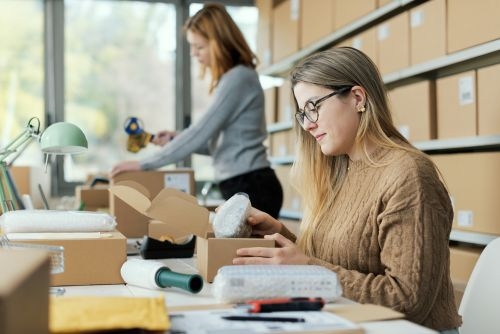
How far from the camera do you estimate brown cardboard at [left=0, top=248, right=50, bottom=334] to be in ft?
1.76

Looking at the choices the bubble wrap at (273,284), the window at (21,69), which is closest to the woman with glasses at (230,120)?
the bubble wrap at (273,284)

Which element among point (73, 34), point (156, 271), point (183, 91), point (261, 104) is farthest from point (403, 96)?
point (73, 34)

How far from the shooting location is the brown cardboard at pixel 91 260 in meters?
1.22

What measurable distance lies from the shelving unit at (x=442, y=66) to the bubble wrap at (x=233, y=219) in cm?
105

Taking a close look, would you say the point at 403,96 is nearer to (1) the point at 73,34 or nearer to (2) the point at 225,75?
(2) the point at 225,75

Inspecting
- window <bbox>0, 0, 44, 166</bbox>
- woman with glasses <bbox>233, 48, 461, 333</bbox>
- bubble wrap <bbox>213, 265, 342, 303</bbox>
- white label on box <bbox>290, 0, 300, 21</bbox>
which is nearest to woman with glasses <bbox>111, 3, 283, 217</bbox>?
woman with glasses <bbox>233, 48, 461, 333</bbox>

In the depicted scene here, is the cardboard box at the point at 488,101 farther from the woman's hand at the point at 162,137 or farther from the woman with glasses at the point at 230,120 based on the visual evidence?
the woman's hand at the point at 162,137

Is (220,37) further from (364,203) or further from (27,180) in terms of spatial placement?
(364,203)

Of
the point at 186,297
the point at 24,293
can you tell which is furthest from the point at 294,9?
the point at 24,293

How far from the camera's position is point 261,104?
2547mm

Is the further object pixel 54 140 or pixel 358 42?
pixel 358 42

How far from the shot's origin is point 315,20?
327 centimetres

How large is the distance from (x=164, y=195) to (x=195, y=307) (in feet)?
1.19

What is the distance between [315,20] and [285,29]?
398 millimetres
